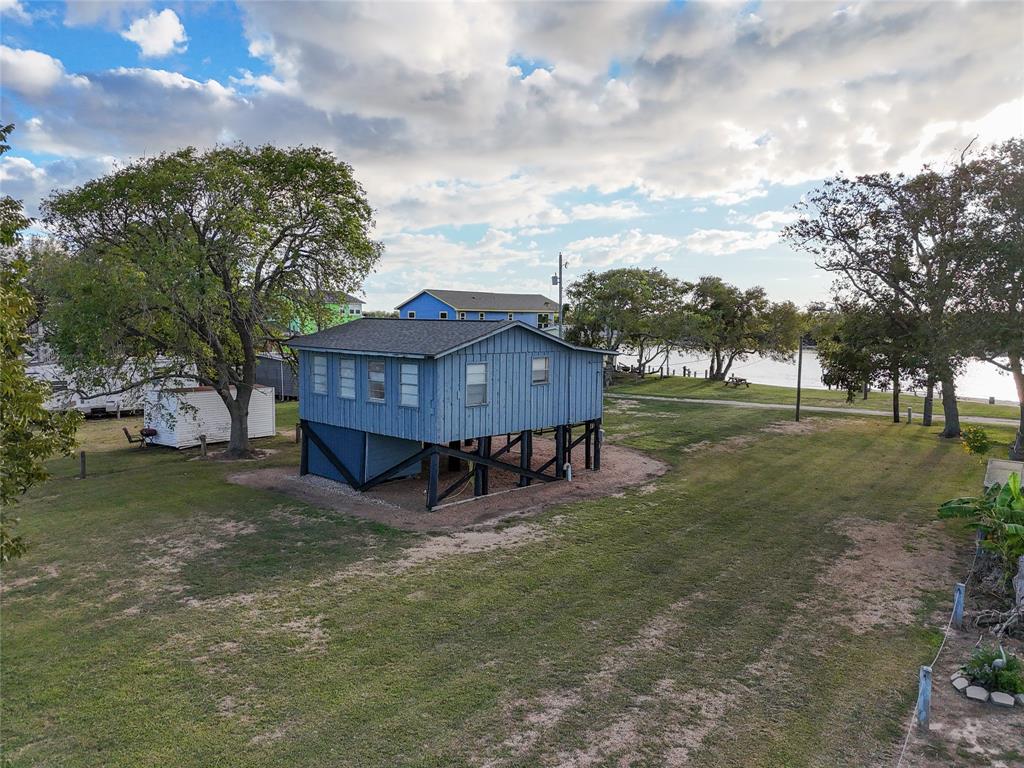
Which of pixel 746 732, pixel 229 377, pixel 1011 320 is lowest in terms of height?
pixel 746 732

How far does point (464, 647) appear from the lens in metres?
9.94

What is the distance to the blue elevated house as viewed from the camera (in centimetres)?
1777

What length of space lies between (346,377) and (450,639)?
38.3 feet

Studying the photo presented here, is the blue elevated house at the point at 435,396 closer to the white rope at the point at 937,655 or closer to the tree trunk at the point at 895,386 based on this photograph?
the white rope at the point at 937,655

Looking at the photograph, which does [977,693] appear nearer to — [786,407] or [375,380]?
[375,380]

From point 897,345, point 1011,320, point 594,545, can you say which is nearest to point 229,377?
point 594,545

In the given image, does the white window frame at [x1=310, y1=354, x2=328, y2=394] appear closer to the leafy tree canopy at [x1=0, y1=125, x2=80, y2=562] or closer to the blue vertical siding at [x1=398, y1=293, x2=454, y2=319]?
the leafy tree canopy at [x1=0, y1=125, x2=80, y2=562]

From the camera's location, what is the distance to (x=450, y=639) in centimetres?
1020

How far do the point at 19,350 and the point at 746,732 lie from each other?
33.9 feet

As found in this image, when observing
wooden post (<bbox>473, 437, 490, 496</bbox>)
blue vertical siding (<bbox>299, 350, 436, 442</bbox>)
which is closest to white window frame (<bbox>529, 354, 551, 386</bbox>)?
wooden post (<bbox>473, 437, 490, 496</bbox>)

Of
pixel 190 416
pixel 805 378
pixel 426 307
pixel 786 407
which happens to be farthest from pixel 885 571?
pixel 805 378

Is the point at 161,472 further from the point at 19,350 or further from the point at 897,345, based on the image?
the point at 897,345

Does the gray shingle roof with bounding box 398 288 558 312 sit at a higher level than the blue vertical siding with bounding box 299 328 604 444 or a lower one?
higher

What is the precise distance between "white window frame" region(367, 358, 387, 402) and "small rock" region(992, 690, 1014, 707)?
15.1 metres
